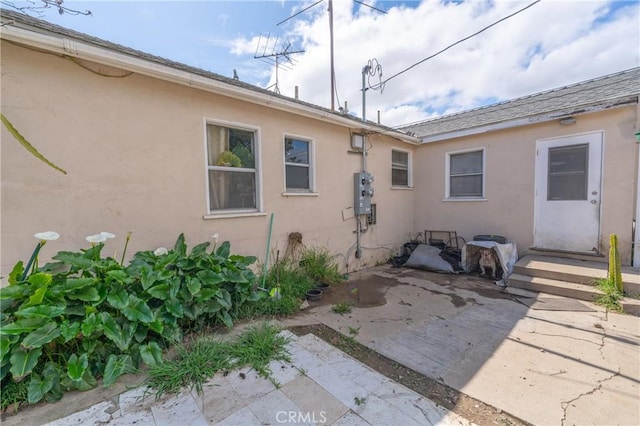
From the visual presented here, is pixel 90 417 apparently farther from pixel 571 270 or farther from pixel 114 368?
pixel 571 270

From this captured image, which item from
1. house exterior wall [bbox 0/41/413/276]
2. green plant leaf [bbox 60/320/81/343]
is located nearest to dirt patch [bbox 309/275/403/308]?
house exterior wall [bbox 0/41/413/276]

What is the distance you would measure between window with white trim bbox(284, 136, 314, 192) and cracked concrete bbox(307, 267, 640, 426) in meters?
2.24

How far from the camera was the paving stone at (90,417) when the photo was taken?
68.3 inches

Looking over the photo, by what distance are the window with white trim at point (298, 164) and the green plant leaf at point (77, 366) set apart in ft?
10.9

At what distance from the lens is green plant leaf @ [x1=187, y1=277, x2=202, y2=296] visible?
263 cm

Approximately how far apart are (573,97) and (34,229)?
8.80m

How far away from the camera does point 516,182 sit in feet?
18.0

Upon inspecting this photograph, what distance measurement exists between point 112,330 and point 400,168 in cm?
650

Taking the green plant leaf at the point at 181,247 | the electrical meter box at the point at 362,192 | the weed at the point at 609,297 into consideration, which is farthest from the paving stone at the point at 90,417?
the weed at the point at 609,297

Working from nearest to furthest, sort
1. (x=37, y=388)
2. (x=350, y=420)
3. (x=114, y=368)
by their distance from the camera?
(x=350, y=420) < (x=37, y=388) < (x=114, y=368)

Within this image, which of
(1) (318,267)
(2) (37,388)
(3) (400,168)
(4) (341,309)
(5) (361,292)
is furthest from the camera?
(3) (400,168)

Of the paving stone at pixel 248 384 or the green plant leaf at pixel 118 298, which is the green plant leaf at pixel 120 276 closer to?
the green plant leaf at pixel 118 298

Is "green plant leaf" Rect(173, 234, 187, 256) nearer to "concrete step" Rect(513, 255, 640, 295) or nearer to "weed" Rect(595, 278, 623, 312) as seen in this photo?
"concrete step" Rect(513, 255, 640, 295)

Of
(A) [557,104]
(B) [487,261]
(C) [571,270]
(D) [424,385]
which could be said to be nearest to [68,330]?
(D) [424,385]
